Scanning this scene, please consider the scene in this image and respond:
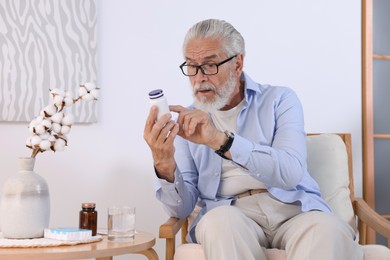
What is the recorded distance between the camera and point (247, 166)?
6.31ft

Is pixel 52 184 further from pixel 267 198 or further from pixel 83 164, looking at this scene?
pixel 267 198

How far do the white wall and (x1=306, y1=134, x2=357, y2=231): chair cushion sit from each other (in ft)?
1.54

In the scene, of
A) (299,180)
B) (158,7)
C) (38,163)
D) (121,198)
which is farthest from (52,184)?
(299,180)

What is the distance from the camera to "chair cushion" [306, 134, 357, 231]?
2.43m

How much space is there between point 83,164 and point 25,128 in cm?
29

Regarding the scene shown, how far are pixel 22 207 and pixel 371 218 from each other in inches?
49.5

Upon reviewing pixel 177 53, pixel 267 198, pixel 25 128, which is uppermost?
pixel 177 53

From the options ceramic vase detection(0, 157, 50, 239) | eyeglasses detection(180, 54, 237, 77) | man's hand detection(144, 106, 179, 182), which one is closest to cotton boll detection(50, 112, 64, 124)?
ceramic vase detection(0, 157, 50, 239)

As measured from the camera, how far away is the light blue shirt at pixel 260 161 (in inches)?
77.1

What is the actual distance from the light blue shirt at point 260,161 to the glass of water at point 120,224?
163 millimetres

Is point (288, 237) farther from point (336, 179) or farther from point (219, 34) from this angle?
point (219, 34)

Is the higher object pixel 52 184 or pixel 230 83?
pixel 230 83

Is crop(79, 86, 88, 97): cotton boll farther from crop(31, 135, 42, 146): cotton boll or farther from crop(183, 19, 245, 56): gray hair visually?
crop(183, 19, 245, 56): gray hair

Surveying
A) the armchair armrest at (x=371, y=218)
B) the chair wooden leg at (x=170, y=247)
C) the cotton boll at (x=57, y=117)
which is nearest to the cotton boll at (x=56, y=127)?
the cotton boll at (x=57, y=117)
